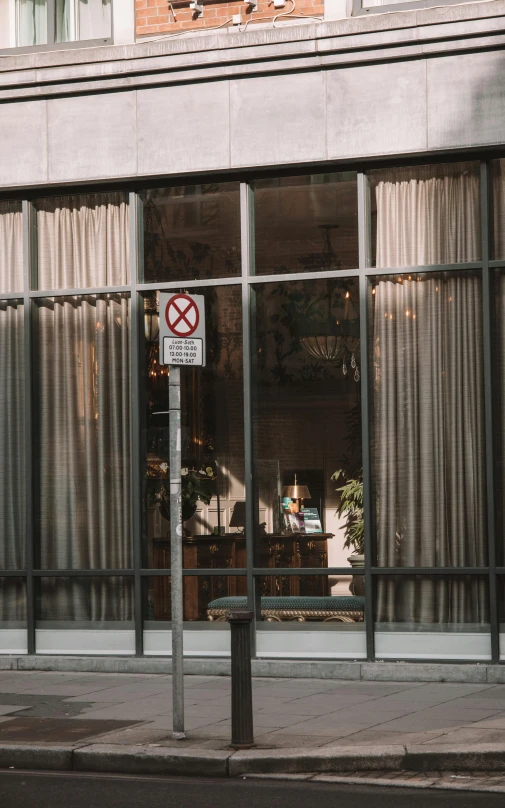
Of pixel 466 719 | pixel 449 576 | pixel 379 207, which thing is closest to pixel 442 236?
pixel 379 207

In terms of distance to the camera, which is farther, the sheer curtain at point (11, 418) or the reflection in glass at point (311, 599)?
the sheer curtain at point (11, 418)

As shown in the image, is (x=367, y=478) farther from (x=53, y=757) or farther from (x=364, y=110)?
(x=53, y=757)

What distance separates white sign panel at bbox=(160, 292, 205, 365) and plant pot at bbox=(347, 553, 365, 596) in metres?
3.47

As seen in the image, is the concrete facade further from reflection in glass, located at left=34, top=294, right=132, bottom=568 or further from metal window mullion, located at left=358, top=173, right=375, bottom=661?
reflection in glass, located at left=34, top=294, right=132, bottom=568

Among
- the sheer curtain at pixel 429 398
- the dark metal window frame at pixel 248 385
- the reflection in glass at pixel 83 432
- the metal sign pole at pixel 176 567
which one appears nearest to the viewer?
the metal sign pole at pixel 176 567

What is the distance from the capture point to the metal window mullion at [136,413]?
12.2 metres

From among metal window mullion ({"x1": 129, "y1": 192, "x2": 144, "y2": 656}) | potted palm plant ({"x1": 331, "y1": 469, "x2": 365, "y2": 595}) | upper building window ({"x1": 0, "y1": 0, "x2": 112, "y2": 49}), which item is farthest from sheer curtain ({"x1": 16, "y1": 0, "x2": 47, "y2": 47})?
potted palm plant ({"x1": 331, "y1": 469, "x2": 365, "y2": 595})

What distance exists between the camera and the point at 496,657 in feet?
36.2

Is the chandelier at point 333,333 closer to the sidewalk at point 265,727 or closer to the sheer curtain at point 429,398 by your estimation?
the sheer curtain at point 429,398

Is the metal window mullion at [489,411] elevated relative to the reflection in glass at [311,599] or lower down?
elevated

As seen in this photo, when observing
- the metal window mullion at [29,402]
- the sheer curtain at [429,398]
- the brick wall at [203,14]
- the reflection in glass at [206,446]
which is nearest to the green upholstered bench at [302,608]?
the sheer curtain at [429,398]

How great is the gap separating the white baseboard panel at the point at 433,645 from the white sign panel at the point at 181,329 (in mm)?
3825

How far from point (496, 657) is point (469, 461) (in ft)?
5.87

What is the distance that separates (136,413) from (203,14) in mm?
4031
